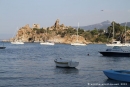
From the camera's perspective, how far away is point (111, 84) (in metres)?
30.6

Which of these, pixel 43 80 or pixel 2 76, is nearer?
pixel 43 80

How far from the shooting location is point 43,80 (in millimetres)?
33188

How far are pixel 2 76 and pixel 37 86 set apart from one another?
8.52 meters

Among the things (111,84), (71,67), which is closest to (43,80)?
(111,84)

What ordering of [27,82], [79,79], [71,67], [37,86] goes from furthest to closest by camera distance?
1. [71,67]
2. [79,79]
3. [27,82]
4. [37,86]

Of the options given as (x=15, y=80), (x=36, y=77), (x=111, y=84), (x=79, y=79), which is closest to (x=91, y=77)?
(x=79, y=79)

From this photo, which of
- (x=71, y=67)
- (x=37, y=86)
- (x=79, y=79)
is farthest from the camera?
(x=71, y=67)

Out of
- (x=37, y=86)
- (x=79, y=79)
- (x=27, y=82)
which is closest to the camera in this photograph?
(x=37, y=86)

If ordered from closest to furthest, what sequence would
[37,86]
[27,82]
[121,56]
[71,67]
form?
[37,86] → [27,82] → [71,67] → [121,56]

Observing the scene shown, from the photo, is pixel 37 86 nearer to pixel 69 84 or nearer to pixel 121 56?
pixel 69 84

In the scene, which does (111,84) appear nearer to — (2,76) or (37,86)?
(37,86)

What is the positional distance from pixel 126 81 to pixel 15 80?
13.4 metres

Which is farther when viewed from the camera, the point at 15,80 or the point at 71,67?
the point at 71,67

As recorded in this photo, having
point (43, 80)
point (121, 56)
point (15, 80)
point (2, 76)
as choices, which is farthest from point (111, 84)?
point (121, 56)
